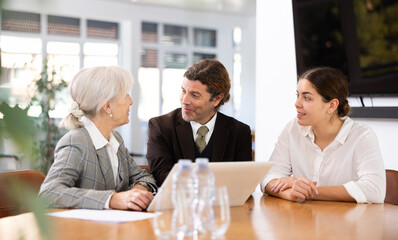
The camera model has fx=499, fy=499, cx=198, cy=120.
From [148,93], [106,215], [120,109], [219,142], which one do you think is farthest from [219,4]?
[106,215]

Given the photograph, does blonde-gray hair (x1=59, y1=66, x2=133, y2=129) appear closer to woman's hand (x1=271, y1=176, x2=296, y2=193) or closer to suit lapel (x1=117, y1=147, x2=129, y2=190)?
suit lapel (x1=117, y1=147, x2=129, y2=190)

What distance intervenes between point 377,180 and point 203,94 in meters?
1.02

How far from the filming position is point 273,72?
4000 mm

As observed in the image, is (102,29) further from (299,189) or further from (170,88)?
(299,189)

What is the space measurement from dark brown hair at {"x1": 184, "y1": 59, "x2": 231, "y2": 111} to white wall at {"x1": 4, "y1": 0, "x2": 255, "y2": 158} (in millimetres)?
4988

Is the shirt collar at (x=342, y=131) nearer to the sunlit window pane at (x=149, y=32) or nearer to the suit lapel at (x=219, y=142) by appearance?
the suit lapel at (x=219, y=142)

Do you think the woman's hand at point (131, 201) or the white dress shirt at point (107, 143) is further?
the white dress shirt at point (107, 143)

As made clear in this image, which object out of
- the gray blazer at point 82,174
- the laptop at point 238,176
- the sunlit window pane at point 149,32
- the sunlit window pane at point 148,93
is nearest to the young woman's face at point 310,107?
the laptop at point 238,176

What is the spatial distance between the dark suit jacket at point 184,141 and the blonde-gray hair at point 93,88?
1.80ft

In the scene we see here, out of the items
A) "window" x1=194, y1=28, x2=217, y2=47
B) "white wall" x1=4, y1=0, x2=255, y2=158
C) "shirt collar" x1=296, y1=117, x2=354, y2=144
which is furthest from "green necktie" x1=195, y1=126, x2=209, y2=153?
"window" x1=194, y1=28, x2=217, y2=47

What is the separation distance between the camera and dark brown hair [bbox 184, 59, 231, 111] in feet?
8.95

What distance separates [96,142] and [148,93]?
775 centimetres

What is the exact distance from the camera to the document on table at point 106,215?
1534 millimetres

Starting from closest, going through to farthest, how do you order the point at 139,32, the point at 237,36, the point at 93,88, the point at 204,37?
the point at 93,88 → the point at 139,32 → the point at 204,37 → the point at 237,36
